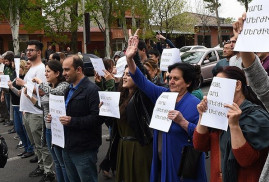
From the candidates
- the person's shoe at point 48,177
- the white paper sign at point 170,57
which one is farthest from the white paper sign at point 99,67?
the person's shoe at point 48,177

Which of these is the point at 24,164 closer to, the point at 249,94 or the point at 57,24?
the point at 249,94

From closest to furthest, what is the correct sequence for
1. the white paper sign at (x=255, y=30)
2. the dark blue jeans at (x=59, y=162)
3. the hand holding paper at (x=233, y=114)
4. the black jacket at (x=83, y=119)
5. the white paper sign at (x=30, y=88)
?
the white paper sign at (x=255, y=30) → the hand holding paper at (x=233, y=114) → the black jacket at (x=83, y=119) → the dark blue jeans at (x=59, y=162) → the white paper sign at (x=30, y=88)

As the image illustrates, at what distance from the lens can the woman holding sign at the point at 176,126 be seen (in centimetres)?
295

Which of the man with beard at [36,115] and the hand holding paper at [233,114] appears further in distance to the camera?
the man with beard at [36,115]

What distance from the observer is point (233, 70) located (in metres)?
2.36

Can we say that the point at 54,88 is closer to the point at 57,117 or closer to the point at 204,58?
the point at 57,117

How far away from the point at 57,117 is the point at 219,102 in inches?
82.1

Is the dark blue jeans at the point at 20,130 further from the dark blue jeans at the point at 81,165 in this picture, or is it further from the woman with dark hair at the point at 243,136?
the woman with dark hair at the point at 243,136

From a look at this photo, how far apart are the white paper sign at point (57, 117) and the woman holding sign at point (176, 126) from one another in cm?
89

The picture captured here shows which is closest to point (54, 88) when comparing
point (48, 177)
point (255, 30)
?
point (48, 177)

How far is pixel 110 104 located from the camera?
358 cm

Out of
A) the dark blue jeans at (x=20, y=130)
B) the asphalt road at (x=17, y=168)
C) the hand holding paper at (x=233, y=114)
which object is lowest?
the asphalt road at (x=17, y=168)

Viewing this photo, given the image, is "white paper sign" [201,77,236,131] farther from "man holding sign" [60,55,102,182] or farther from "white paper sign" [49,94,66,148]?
"white paper sign" [49,94,66,148]

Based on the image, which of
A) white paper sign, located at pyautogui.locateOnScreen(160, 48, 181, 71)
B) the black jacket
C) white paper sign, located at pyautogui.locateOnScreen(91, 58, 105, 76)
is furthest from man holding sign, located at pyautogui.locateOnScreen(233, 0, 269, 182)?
white paper sign, located at pyautogui.locateOnScreen(160, 48, 181, 71)
